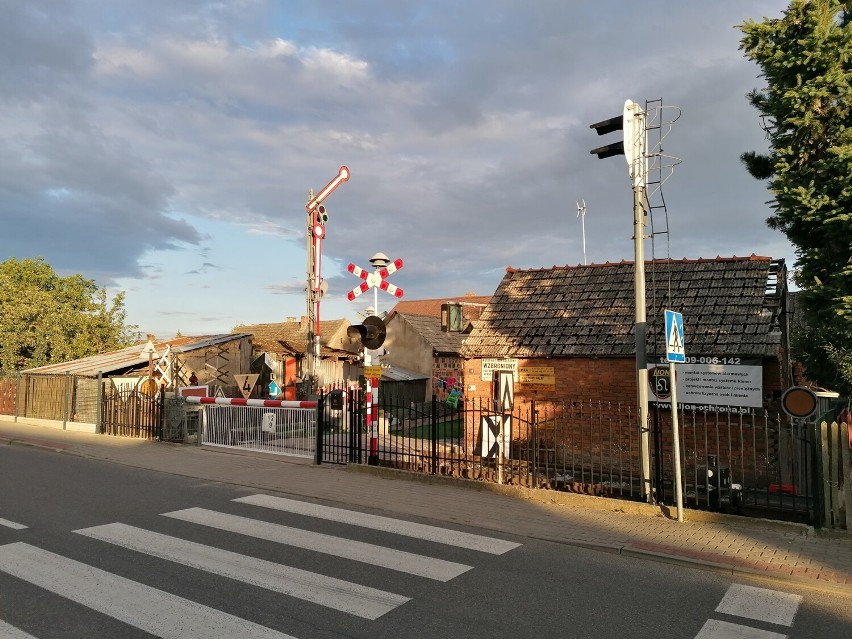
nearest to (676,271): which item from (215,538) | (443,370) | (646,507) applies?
(646,507)

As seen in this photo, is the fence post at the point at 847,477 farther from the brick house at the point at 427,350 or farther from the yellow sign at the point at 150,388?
the brick house at the point at 427,350

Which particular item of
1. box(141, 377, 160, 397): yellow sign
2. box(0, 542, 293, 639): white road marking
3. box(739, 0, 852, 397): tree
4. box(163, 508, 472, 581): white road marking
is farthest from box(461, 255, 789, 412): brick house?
box(0, 542, 293, 639): white road marking

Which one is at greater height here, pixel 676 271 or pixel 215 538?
pixel 676 271

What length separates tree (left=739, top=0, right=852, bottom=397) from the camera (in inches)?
376

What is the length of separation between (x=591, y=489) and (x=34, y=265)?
5085cm

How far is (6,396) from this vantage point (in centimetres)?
2356

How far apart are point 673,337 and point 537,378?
7247 mm

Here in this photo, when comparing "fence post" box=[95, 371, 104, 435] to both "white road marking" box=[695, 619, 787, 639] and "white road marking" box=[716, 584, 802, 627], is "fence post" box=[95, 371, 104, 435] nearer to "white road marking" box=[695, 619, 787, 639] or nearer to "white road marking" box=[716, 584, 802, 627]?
"white road marking" box=[716, 584, 802, 627]

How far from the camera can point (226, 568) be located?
6.02 meters

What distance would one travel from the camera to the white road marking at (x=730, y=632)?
464 centimetres

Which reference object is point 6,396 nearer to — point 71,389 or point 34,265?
point 71,389

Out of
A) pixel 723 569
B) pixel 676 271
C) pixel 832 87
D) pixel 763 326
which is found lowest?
pixel 723 569

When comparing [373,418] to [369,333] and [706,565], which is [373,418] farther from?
[706,565]

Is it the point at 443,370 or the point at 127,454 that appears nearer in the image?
the point at 127,454
